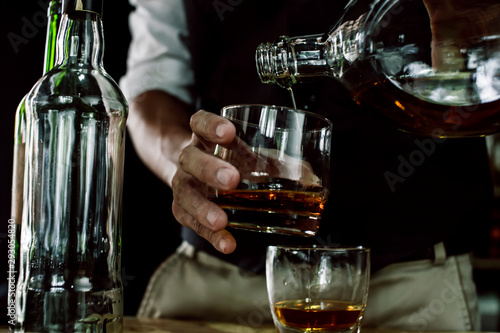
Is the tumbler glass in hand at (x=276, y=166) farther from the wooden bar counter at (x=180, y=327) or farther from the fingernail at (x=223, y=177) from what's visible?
the wooden bar counter at (x=180, y=327)

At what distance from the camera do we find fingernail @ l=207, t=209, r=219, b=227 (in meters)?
0.65

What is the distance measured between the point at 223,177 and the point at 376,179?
1.87 ft

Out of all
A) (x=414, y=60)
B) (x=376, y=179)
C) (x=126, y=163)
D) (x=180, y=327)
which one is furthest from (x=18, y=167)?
(x=126, y=163)

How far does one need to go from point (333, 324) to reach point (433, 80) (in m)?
0.31

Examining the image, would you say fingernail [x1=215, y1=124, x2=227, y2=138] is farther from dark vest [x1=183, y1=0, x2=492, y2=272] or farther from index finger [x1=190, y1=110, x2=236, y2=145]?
dark vest [x1=183, y1=0, x2=492, y2=272]

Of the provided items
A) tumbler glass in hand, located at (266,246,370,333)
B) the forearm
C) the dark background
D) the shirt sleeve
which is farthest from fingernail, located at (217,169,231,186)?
the dark background

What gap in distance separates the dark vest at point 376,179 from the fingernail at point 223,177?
49 cm

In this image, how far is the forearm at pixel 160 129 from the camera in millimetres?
1116

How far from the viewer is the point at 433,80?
2.04 feet

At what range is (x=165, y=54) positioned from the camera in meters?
1.27

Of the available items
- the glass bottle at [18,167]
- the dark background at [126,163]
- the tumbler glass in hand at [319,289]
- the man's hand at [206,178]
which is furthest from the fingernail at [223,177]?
the dark background at [126,163]

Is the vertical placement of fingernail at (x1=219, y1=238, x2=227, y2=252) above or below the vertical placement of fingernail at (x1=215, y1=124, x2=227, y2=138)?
below

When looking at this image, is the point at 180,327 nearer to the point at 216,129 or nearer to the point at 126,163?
the point at 216,129

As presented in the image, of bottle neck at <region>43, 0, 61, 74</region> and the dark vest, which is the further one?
the dark vest
